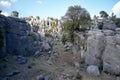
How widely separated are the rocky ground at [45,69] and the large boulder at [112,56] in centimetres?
137

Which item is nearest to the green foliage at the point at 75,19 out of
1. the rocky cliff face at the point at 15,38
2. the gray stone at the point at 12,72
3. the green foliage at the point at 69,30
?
the green foliage at the point at 69,30

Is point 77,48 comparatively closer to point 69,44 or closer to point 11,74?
point 69,44

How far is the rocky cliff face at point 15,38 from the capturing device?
137 ft

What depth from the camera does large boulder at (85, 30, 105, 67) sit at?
37406 mm

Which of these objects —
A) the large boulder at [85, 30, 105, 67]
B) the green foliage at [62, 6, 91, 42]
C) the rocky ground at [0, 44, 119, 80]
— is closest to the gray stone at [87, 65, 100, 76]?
the rocky ground at [0, 44, 119, 80]

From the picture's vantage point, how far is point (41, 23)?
399 ft

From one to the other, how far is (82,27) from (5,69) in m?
23.0

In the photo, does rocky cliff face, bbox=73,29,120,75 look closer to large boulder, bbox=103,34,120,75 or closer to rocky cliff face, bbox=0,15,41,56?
large boulder, bbox=103,34,120,75

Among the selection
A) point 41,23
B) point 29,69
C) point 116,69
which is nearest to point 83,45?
point 116,69

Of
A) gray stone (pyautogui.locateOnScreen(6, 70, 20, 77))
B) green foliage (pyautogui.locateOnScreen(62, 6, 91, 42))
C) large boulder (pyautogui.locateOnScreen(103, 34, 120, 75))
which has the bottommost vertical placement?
gray stone (pyautogui.locateOnScreen(6, 70, 20, 77))

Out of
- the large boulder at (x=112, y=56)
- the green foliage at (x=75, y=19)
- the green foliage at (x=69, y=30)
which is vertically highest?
the green foliage at (x=75, y=19)

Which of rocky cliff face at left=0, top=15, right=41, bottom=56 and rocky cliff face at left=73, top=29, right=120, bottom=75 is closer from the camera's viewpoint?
rocky cliff face at left=73, top=29, right=120, bottom=75

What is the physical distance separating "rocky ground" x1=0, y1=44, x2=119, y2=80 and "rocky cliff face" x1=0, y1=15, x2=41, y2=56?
256 cm

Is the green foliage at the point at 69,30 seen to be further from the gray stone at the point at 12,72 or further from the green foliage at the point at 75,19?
the gray stone at the point at 12,72
